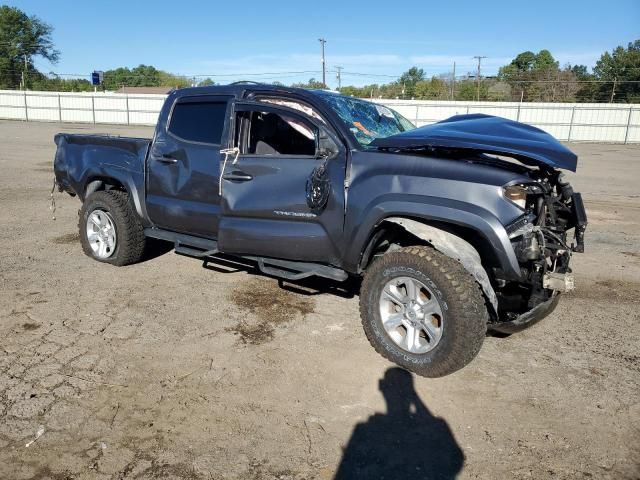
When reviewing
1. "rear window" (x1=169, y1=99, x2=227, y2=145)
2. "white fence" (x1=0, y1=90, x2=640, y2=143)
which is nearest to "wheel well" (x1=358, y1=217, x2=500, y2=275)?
"rear window" (x1=169, y1=99, x2=227, y2=145)

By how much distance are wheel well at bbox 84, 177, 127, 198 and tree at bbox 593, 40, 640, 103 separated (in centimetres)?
3855

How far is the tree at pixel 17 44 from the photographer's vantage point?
70.2 meters

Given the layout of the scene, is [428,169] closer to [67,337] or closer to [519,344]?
[519,344]

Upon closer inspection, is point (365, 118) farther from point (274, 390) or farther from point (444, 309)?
point (274, 390)

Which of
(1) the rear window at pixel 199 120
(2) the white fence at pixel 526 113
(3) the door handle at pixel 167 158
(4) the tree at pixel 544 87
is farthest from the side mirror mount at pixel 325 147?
(4) the tree at pixel 544 87

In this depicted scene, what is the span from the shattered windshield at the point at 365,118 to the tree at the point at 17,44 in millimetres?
77255

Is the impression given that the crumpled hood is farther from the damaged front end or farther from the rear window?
the rear window

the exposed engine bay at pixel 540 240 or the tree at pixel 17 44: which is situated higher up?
the tree at pixel 17 44

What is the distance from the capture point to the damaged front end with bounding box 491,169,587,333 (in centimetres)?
334

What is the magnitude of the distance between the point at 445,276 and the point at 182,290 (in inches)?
111

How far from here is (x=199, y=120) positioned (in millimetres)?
5039

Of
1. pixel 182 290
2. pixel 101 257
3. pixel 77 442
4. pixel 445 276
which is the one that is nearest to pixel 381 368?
pixel 445 276

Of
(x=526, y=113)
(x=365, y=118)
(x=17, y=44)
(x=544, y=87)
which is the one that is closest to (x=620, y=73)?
(x=544, y=87)

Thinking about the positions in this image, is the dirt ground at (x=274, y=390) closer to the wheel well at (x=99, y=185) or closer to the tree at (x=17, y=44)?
the wheel well at (x=99, y=185)
